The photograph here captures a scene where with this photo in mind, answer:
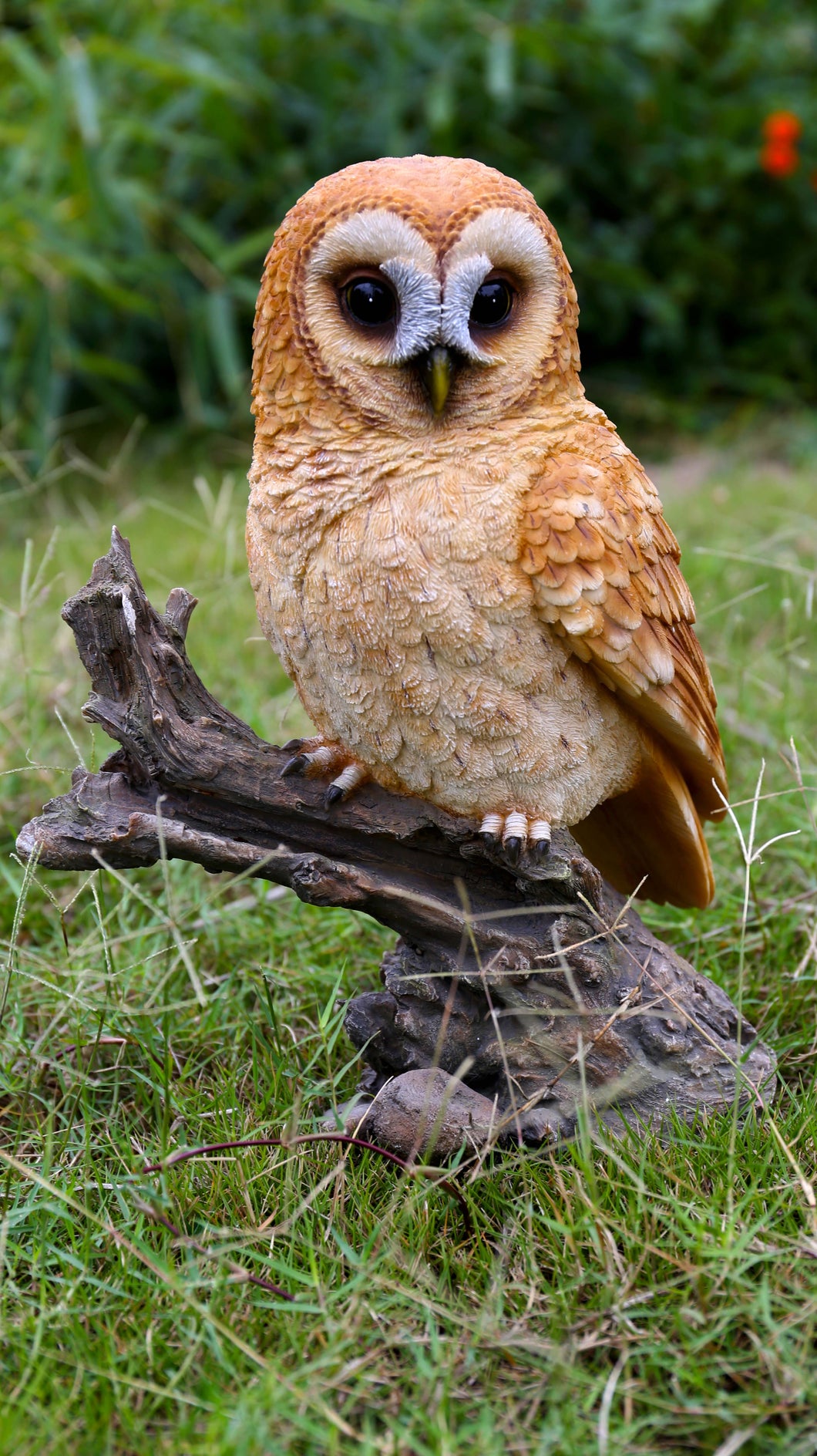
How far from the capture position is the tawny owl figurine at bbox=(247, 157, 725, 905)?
185 cm

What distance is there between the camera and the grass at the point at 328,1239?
1587 millimetres

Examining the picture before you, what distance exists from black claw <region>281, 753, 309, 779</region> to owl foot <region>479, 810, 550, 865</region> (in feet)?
1.03

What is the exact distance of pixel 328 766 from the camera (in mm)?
2080

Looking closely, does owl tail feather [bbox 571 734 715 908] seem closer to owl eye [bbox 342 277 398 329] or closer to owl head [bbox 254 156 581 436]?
owl head [bbox 254 156 581 436]

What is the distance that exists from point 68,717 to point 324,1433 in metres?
2.34

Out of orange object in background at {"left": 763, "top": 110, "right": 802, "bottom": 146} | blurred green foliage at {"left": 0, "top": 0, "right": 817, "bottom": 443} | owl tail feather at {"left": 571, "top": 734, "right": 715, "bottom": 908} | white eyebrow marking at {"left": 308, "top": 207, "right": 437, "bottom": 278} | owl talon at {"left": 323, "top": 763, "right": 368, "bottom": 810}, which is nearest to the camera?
white eyebrow marking at {"left": 308, "top": 207, "right": 437, "bottom": 278}

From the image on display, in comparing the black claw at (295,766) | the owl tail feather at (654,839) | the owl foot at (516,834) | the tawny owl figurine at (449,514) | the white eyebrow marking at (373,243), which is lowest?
the owl tail feather at (654,839)

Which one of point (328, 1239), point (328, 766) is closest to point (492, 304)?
point (328, 766)

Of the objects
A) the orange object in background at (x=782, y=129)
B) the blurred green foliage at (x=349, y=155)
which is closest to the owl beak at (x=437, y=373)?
the blurred green foliage at (x=349, y=155)

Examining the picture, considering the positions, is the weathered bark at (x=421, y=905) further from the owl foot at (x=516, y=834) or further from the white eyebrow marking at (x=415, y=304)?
the white eyebrow marking at (x=415, y=304)

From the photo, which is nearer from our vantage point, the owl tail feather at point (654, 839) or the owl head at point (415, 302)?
the owl head at point (415, 302)

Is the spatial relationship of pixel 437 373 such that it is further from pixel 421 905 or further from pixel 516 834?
pixel 421 905

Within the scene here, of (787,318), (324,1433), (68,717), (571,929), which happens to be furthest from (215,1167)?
(787,318)

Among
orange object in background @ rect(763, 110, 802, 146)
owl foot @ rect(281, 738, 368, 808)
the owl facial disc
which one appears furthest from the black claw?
orange object in background @ rect(763, 110, 802, 146)
